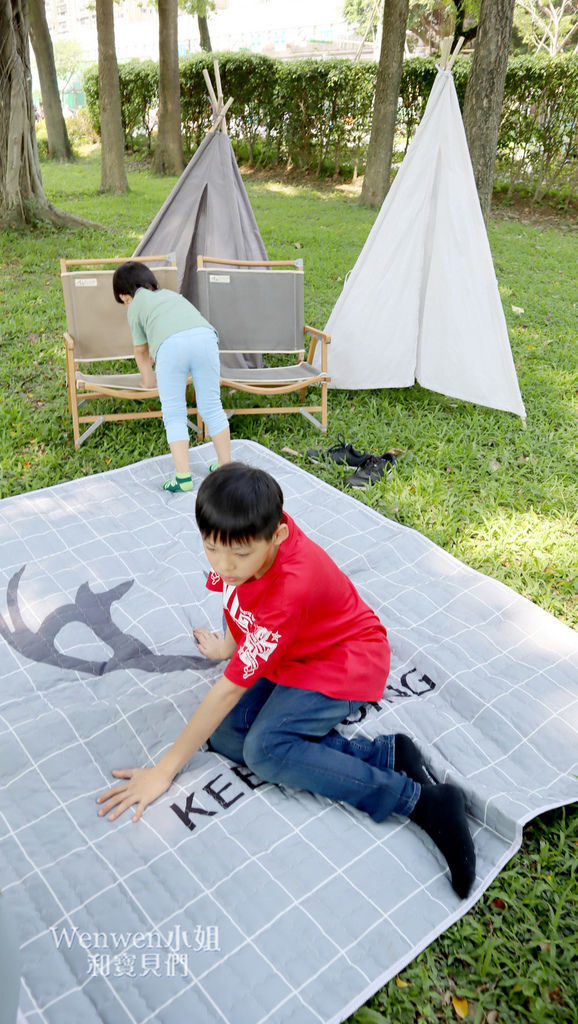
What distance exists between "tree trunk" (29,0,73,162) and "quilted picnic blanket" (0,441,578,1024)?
1254cm

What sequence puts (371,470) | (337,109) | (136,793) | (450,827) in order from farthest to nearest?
(337,109), (371,470), (136,793), (450,827)

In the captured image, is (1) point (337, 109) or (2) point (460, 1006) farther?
(1) point (337, 109)

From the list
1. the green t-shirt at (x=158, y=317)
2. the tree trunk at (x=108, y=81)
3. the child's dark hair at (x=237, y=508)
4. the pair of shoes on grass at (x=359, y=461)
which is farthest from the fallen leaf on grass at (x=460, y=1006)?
the tree trunk at (x=108, y=81)

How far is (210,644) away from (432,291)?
315 centimetres

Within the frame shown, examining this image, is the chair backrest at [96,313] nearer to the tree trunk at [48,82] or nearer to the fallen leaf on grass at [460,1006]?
the fallen leaf on grass at [460,1006]

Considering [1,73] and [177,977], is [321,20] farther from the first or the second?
[177,977]

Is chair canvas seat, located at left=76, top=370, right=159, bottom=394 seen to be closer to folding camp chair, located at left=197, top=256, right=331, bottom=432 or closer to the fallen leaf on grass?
folding camp chair, located at left=197, top=256, right=331, bottom=432

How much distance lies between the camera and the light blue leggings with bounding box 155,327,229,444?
362 centimetres

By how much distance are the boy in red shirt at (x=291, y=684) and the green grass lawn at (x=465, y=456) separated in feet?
0.70

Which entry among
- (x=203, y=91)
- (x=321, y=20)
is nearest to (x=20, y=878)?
(x=203, y=91)

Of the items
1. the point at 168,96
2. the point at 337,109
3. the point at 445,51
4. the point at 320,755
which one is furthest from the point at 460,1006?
the point at 337,109

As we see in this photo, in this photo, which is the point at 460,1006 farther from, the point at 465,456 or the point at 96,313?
the point at 96,313

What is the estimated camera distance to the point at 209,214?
5141 mm

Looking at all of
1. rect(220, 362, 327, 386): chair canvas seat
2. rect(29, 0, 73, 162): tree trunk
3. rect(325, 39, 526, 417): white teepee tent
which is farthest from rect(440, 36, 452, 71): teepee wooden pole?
rect(29, 0, 73, 162): tree trunk
